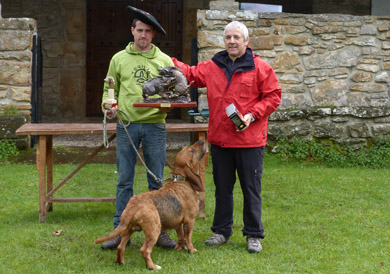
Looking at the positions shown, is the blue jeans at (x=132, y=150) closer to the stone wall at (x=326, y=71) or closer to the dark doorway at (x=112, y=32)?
the stone wall at (x=326, y=71)

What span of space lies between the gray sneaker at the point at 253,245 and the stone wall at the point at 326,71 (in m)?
4.44

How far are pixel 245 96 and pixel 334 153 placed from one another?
4.85m

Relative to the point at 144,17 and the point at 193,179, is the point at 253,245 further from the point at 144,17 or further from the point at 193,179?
the point at 144,17

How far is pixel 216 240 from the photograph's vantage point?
15.9 feet

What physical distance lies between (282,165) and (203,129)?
3.28 meters

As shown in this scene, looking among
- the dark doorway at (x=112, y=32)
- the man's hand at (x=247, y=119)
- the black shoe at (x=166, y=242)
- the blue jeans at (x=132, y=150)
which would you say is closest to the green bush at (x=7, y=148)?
the dark doorway at (x=112, y=32)

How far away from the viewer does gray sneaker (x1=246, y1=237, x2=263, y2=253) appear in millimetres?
4656

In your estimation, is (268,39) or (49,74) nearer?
(268,39)

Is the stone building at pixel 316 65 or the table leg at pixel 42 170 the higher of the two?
the stone building at pixel 316 65

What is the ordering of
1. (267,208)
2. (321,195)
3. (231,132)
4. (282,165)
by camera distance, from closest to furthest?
1. (231,132)
2. (267,208)
3. (321,195)
4. (282,165)

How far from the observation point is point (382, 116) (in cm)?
921

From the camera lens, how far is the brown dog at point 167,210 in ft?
13.4

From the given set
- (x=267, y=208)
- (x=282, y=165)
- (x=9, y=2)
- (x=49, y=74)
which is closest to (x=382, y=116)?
(x=282, y=165)

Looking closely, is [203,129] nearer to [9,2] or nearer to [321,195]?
[321,195]
